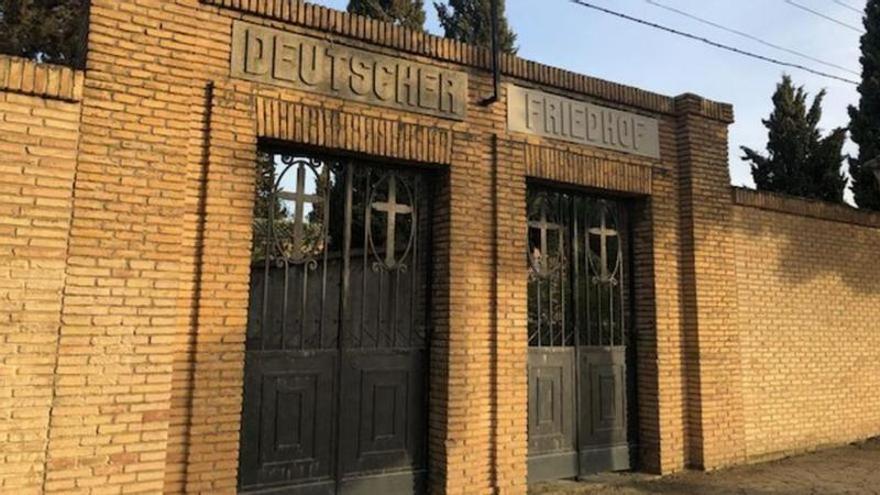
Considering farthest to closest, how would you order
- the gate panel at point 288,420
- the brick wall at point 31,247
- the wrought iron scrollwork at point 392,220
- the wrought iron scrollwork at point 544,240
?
the wrought iron scrollwork at point 544,240, the wrought iron scrollwork at point 392,220, the gate panel at point 288,420, the brick wall at point 31,247

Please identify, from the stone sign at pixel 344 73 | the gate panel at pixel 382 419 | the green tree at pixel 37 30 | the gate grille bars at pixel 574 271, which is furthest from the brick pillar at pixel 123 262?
the green tree at pixel 37 30

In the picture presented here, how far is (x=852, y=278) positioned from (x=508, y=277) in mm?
6235

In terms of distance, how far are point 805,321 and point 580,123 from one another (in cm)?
450

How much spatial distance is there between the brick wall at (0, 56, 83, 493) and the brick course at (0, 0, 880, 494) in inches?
0.5

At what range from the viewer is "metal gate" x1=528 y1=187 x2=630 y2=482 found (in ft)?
23.2

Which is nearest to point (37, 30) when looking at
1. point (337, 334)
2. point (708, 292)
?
point (337, 334)

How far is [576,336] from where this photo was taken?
7406mm

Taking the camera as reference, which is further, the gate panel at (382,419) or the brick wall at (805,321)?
the brick wall at (805,321)

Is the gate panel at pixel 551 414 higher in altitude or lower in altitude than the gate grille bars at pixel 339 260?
lower

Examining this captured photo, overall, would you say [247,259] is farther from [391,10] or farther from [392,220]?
[391,10]

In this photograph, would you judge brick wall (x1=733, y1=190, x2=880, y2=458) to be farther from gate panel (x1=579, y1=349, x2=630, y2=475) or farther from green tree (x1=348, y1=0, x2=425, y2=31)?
green tree (x1=348, y1=0, x2=425, y2=31)

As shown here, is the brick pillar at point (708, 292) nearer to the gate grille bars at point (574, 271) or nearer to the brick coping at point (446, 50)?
the brick coping at point (446, 50)

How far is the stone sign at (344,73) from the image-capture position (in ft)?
18.1

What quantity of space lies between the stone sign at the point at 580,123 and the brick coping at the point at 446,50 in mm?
148
